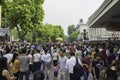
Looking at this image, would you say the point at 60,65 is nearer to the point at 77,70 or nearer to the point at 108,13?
the point at 77,70

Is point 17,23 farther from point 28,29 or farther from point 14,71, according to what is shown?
point 14,71

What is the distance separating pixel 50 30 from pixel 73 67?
502 ft

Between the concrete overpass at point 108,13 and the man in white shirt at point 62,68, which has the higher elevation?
the concrete overpass at point 108,13

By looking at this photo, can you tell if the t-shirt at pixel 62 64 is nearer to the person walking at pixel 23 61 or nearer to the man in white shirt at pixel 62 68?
the man in white shirt at pixel 62 68

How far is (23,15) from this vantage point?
231 feet

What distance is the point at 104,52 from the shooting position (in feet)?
79.3

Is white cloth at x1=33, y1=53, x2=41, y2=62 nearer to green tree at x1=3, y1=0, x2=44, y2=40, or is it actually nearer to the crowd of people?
the crowd of people

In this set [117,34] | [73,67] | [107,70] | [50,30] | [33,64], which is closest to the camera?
[107,70]

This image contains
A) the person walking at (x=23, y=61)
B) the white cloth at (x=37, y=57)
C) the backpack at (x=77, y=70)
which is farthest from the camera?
the white cloth at (x=37, y=57)

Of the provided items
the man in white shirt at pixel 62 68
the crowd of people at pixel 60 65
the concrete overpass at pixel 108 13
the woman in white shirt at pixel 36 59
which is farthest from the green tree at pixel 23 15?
the man in white shirt at pixel 62 68

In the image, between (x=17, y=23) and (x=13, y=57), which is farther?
(x=17, y=23)

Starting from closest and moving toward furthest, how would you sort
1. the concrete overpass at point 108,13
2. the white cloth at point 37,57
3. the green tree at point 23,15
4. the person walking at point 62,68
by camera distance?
the person walking at point 62,68 → the white cloth at point 37,57 → the concrete overpass at point 108,13 → the green tree at point 23,15

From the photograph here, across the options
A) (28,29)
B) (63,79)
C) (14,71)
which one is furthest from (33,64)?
(28,29)

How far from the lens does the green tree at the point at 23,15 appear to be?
6981 cm
